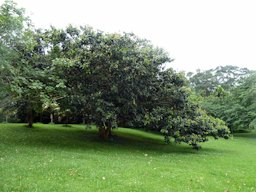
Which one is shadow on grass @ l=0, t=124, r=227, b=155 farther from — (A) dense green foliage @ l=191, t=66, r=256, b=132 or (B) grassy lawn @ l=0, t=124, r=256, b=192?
(A) dense green foliage @ l=191, t=66, r=256, b=132

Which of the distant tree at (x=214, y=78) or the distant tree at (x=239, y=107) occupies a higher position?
the distant tree at (x=214, y=78)

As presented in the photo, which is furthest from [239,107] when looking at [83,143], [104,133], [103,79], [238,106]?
[103,79]

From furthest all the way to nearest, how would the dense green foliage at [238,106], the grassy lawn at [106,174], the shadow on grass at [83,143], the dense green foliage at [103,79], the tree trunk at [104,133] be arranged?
the dense green foliage at [238,106] → the tree trunk at [104,133] → the shadow on grass at [83,143] → the dense green foliage at [103,79] → the grassy lawn at [106,174]

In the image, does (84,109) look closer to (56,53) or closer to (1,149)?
(56,53)

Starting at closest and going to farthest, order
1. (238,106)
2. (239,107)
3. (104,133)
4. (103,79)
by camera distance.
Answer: (103,79) < (104,133) < (239,107) < (238,106)

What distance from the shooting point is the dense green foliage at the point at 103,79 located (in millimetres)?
14562

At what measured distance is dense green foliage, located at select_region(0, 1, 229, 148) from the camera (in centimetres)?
1456

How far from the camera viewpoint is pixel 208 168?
39.8ft

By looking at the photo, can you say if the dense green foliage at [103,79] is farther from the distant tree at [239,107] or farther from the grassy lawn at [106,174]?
the distant tree at [239,107]

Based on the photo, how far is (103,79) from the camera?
15938 mm

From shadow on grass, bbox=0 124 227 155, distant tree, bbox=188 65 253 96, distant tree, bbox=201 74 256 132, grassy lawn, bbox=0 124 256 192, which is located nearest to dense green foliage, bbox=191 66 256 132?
distant tree, bbox=201 74 256 132

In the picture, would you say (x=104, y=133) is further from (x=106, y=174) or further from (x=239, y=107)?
(x=239, y=107)

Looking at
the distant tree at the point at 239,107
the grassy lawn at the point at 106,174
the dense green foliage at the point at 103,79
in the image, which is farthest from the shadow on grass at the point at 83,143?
the distant tree at the point at 239,107

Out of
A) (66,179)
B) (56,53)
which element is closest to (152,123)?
(56,53)
